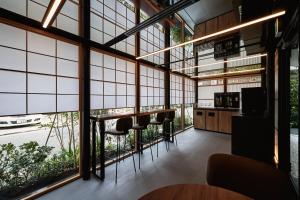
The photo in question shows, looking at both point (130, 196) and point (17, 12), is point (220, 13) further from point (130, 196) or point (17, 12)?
point (130, 196)

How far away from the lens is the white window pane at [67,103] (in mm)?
2647

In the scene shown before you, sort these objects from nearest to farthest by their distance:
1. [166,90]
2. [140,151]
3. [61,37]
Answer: [61,37] < [140,151] < [166,90]

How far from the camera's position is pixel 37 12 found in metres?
2.38

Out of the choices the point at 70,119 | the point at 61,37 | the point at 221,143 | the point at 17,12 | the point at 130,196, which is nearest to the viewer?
the point at 17,12

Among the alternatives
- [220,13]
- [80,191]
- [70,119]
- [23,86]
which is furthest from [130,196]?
[220,13]

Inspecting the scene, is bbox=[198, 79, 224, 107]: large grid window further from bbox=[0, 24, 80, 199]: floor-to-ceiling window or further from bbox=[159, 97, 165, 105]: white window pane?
bbox=[0, 24, 80, 199]: floor-to-ceiling window

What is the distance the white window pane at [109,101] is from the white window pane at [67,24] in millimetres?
1457

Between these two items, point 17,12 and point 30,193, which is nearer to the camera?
point 17,12

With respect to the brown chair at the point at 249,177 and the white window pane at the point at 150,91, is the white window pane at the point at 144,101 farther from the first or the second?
the brown chair at the point at 249,177

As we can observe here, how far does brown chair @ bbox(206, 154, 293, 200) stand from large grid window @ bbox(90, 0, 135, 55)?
10.5 feet

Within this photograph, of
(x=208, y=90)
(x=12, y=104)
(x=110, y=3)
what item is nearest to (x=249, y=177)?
(x=12, y=104)

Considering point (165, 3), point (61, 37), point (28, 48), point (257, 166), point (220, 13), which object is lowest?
point (257, 166)

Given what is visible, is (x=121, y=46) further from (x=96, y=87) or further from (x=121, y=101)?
(x=121, y=101)

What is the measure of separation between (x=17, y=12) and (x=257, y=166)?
133 inches
